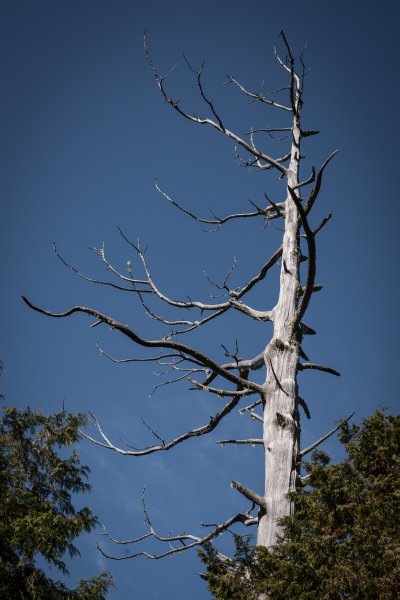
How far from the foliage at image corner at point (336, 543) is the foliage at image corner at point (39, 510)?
4.89m

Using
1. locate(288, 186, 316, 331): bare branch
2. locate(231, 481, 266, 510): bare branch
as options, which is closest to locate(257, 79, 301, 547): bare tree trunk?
locate(231, 481, 266, 510): bare branch

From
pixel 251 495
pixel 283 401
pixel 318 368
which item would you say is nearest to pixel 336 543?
pixel 251 495

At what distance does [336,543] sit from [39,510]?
686cm

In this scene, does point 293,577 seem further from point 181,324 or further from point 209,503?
point 209,503

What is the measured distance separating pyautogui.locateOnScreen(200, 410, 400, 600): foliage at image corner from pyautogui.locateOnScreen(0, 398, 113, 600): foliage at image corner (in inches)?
193

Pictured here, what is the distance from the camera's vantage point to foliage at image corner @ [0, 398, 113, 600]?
8.27 meters

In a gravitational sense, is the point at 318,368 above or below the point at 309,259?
above

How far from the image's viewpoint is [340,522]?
3723mm

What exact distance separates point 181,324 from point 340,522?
3.55 m

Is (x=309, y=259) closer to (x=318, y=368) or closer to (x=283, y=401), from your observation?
(x=283, y=401)

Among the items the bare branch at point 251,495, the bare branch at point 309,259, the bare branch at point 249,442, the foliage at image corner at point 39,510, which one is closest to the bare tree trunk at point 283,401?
the bare branch at point 251,495

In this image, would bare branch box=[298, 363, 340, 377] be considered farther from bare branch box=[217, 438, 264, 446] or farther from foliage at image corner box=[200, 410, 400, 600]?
foliage at image corner box=[200, 410, 400, 600]

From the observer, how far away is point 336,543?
3.42 m

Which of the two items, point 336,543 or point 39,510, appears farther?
point 39,510
